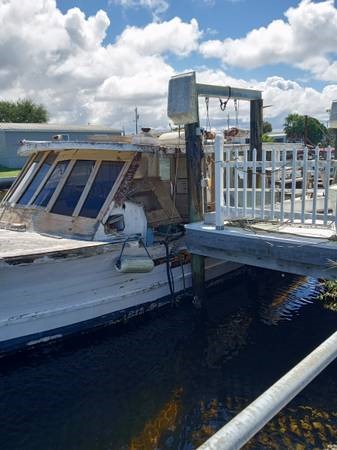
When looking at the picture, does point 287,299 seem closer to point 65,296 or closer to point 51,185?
point 65,296

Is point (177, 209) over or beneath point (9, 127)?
beneath

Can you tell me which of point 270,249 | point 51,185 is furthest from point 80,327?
point 270,249

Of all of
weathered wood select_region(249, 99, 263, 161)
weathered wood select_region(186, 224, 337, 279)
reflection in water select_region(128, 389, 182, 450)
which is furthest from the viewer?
weathered wood select_region(249, 99, 263, 161)

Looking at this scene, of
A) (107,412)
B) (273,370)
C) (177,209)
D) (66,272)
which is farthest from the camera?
(177,209)

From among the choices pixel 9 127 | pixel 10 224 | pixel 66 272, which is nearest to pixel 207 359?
pixel 66 272

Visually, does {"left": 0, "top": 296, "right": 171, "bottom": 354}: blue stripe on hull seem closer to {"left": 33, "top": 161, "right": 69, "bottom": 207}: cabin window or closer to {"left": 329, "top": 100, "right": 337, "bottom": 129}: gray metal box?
{"left": 33, "top": 161, "right": 69, "bottom": 207}: cabin window

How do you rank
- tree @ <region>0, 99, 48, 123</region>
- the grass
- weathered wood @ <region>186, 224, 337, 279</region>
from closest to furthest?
weathered wood @ <region>186, 224, 337, 279</region>, the grass, tree @ <region>0, 99, 48, 123</region>

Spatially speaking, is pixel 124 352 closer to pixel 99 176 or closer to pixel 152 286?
pixel 152 286

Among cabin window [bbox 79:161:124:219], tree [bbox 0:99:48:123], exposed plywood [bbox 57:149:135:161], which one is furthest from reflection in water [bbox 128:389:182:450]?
tree [bbox 0:99:48:123]

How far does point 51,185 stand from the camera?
708 centimetres

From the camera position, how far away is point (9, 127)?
3128cm

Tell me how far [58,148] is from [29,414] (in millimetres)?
3957

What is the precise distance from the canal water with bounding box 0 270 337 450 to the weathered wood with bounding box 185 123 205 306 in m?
0.47

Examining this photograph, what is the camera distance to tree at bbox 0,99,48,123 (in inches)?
1998
